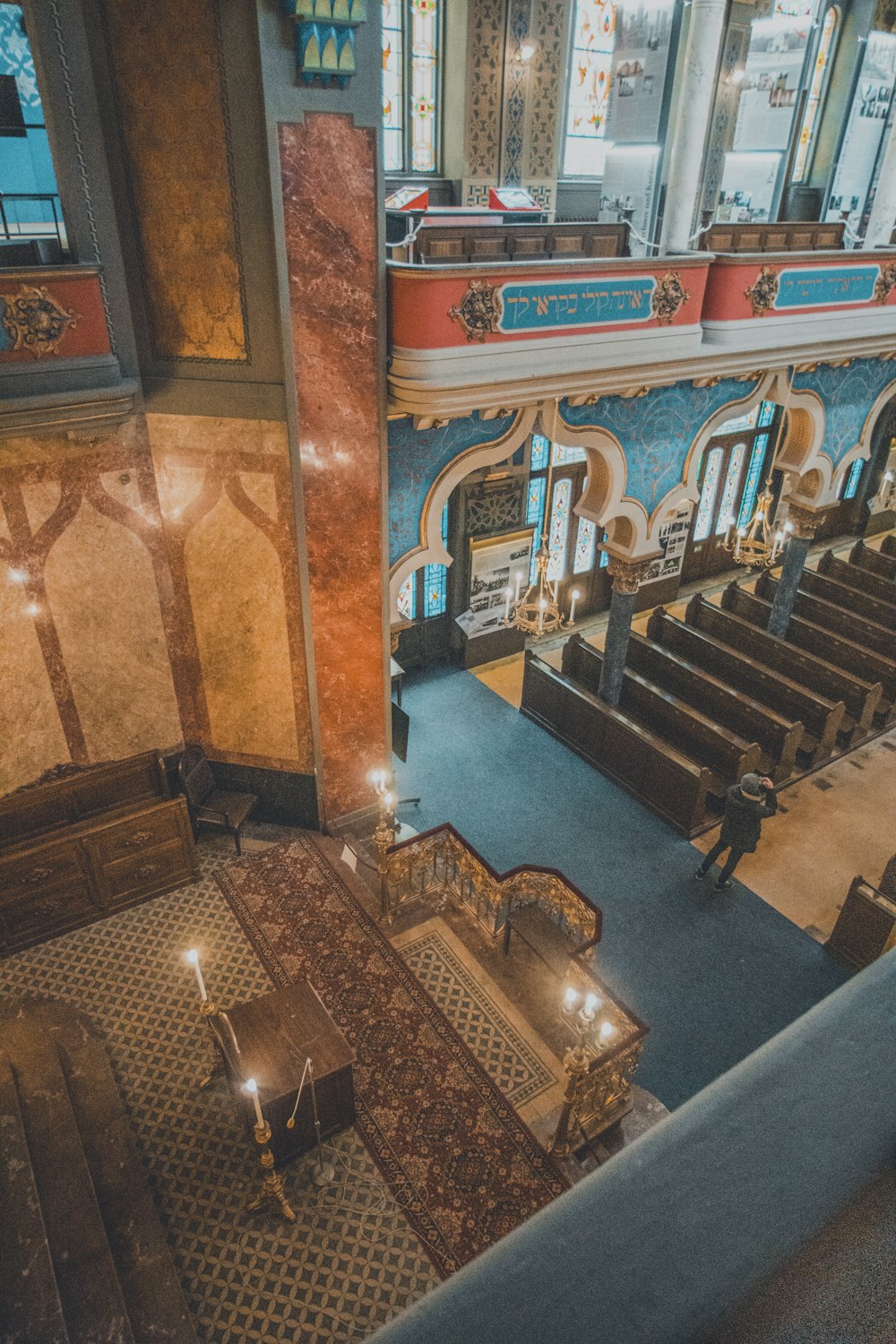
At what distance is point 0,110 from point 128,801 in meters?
5.70

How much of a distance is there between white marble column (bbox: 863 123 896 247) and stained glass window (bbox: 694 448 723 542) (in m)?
4.81

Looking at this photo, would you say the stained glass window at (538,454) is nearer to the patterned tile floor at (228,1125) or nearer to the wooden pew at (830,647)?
the wooden pew at (830,647)

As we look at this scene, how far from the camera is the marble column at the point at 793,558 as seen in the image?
37.8ft

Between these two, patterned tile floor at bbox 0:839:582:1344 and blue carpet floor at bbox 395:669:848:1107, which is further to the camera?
blue carpet floor at bbox 395:669:848:1107

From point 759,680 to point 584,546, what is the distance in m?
4.06

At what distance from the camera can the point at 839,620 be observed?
12078 millimetres

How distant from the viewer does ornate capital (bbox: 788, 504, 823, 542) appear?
11508 mm

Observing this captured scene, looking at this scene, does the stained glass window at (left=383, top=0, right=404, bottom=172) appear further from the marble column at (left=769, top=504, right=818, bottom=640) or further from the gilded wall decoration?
the marble column at (left=769, top=504, right=818, bottom=640)

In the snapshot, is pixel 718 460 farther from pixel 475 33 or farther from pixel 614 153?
pixel 475 33

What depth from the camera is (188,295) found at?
6277 millimetres

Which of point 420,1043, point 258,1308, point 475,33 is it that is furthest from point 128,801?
point 475,33

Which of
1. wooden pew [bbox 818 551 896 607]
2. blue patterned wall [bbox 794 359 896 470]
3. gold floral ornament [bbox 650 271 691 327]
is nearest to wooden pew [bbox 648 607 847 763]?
wooden pew [bbox 818 551 896 607]

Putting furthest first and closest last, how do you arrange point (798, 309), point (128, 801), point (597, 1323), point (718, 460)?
point (718, 460), point (798, 309), point (128, 801), point (597, 1323)

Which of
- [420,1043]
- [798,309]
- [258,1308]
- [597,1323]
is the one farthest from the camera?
[798,309]
